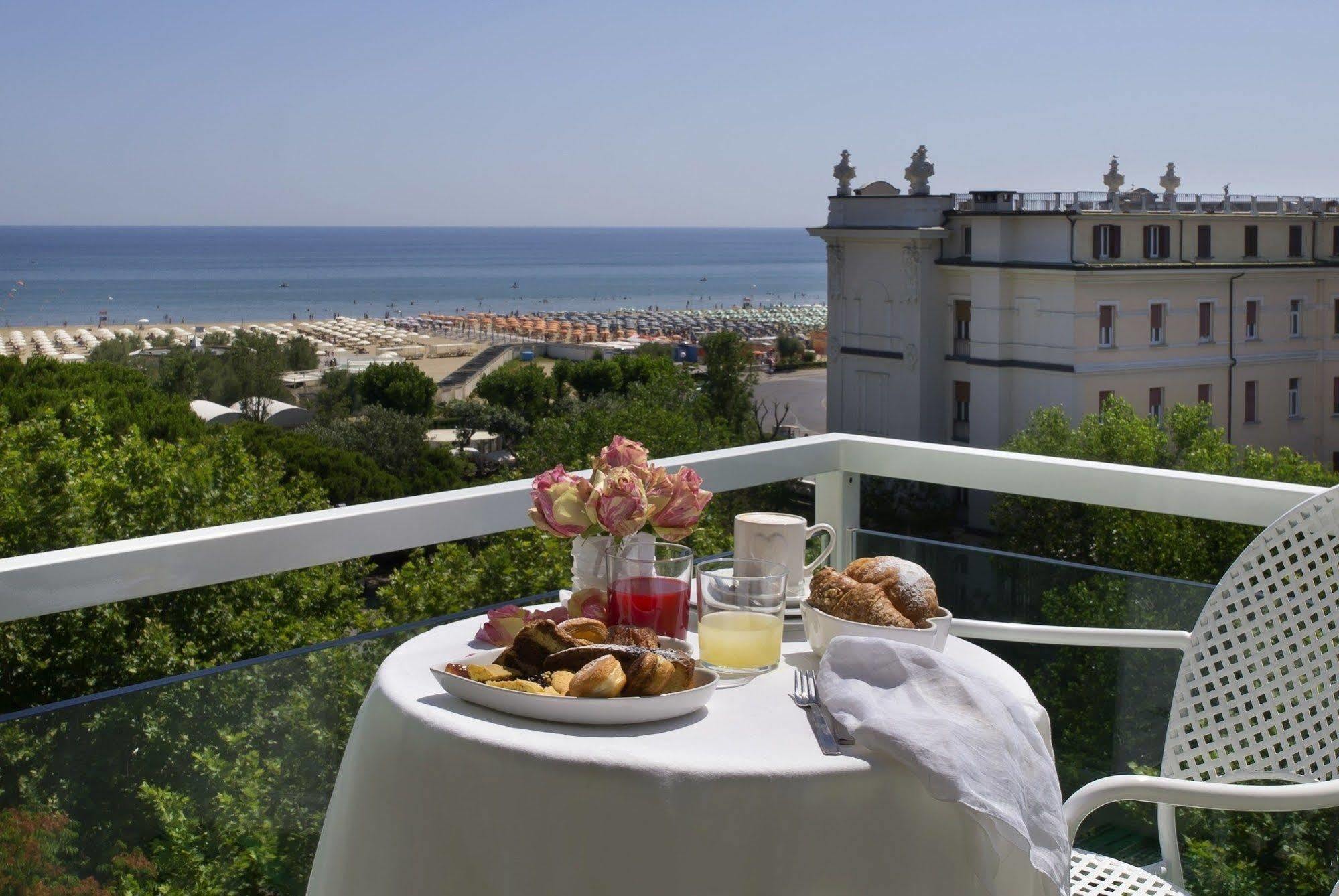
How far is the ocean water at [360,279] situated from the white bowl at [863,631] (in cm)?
7463

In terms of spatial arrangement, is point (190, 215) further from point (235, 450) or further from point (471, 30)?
point (235, 450)

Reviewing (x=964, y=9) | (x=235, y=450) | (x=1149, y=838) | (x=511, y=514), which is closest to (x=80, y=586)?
(x=511, y=514)

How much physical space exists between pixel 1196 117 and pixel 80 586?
6323 centimetres

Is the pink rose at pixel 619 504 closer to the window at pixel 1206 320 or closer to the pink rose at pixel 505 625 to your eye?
the pink rose at pixel 505 625

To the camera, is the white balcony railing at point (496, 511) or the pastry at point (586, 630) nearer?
the pastry at point (586, 630)

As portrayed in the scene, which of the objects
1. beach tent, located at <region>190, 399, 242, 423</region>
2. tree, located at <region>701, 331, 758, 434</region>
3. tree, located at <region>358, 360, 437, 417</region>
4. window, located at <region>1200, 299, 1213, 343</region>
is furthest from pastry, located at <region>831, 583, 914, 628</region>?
tree, located at <region>358, 360, 437, 417</region>

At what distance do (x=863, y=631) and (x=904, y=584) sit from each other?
8 centimetres

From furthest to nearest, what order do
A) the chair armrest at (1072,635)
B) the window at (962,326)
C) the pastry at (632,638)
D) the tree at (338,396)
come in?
the tree at (338,396)
the window at (962,326)
the chair armrest at (1072,635)
the pastry at (632,638)

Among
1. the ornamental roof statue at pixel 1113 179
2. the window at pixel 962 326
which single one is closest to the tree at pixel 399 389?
the window at pixel 962 326

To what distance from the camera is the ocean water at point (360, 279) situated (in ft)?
260

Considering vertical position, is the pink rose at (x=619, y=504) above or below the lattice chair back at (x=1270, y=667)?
above

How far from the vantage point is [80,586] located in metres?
1.73

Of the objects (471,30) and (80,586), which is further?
(471,30)

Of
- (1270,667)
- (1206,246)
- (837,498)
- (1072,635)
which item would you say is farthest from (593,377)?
(1270,667)
